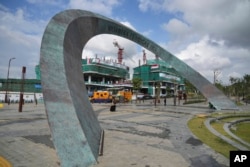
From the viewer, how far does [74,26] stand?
10094mm

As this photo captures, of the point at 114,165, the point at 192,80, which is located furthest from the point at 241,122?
the point at 114,165

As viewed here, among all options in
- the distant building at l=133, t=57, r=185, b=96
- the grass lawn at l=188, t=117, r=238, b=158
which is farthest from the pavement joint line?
the distant building at l=133, t=57, r=185, b=96

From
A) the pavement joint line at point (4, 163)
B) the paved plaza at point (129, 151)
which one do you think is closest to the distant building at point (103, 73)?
the paved plaza at point (129, 151)

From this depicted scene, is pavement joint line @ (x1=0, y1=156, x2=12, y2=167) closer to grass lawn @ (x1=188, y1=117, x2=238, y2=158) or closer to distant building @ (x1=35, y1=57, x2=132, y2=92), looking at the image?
grass lawn @ (x1=188, y1=117, x2=238, y2=158)

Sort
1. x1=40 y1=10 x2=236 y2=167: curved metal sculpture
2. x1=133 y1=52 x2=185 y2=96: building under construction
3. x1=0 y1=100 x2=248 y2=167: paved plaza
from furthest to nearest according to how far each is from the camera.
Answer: x1=133 y1=52 x2=185 y2=96: building under construction < x1=0 y1=100 x2=248 y2=167: paved plaza < x1=40 y1=10 x2=236 y2=167: curved metal sculpture

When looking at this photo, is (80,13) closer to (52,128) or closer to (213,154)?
(52,128)

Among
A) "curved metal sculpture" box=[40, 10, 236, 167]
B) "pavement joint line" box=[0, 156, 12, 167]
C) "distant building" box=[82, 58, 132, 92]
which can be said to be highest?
"distant building" box=[82, 58, 132, 92]

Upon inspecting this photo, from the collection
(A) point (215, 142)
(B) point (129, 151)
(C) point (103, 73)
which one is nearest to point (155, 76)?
(C) point (103, 73)

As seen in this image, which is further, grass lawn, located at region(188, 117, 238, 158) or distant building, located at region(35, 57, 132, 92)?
distant building, located at region(35, 57, 132, 92)

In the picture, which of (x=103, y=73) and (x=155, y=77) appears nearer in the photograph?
(x=103, y=73)

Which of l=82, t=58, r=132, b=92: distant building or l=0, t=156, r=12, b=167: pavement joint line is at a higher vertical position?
l=82, t=58, r=132, b=92: distant building

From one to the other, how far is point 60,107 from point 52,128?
76 cm

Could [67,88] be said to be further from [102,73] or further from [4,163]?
[102,73]

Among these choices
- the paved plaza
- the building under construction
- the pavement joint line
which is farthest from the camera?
the building under construction
